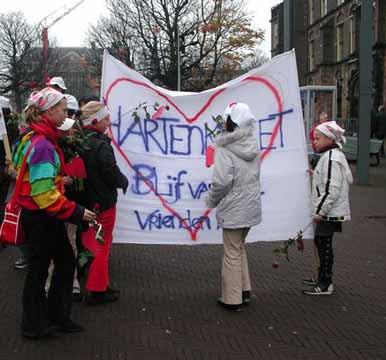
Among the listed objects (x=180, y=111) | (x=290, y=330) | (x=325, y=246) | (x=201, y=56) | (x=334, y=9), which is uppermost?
(x=334, y=9)

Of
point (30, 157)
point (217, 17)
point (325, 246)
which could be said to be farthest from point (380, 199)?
point (217, 17)

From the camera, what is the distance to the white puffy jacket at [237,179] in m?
5.23

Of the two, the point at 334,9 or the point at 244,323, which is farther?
the point at 334,9

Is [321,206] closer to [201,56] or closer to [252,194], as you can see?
[252,194]

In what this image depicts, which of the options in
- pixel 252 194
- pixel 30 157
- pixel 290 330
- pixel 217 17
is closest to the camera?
pixel 30 157

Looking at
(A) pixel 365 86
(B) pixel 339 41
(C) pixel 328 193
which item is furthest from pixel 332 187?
(B) pixel 339 41

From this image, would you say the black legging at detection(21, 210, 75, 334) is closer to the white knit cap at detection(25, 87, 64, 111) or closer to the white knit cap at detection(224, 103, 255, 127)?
the white knit cap at detection(25, 87, 64, 111)

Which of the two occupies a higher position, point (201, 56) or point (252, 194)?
point (201, 56)

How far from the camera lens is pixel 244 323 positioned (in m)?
5.13

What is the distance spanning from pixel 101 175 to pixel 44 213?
1.02 m

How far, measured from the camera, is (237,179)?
208 inches

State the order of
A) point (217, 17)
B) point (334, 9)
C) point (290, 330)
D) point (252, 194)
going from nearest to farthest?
1. point (290, 330)
2. point (252, 194)
3. point (217, 17)
4. point (334, 9)

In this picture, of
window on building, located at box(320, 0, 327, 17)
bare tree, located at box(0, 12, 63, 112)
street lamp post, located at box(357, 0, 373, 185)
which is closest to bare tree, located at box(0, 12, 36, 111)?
bare tree, located at box(0, 12, 63, 112)

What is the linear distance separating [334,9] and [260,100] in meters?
41.3
